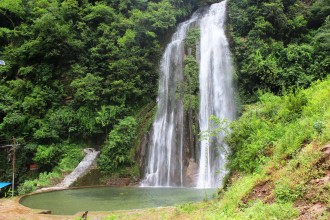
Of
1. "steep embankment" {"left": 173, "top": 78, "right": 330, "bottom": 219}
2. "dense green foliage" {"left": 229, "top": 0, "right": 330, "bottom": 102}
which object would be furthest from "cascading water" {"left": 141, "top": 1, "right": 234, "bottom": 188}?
"steep embankment" {"left": 173, "top": 78, "right": 330, "bottom": 219}

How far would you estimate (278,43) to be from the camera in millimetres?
18781

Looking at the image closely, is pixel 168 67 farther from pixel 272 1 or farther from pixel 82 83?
pixel 272 1

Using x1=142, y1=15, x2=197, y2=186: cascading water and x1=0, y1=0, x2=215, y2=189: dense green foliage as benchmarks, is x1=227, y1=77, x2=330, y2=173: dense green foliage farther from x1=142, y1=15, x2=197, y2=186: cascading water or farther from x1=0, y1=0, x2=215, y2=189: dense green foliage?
x1=0, y1=0, x2=215, y2=189: dense green foliage

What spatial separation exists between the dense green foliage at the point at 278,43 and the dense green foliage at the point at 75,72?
18.9ft

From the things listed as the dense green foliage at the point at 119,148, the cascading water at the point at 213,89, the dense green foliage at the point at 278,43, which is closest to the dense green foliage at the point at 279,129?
the cascading water at the point at 213,89

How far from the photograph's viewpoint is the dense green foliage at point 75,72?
1892cm

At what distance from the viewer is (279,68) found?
18.0 meters

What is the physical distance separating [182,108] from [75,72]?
824 centimetres

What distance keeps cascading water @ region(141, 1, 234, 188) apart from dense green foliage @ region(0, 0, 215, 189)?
1.32 metres

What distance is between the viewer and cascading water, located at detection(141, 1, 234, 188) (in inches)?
645

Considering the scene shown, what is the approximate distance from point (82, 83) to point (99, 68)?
2.53 metres

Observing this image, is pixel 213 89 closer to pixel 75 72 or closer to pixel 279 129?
pixel 75 72

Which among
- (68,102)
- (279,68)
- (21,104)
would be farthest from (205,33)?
(21,104)

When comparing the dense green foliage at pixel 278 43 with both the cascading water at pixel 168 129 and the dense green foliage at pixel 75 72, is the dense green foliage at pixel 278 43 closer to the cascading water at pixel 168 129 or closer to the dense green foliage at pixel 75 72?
the cascading water at pixel 168 129
